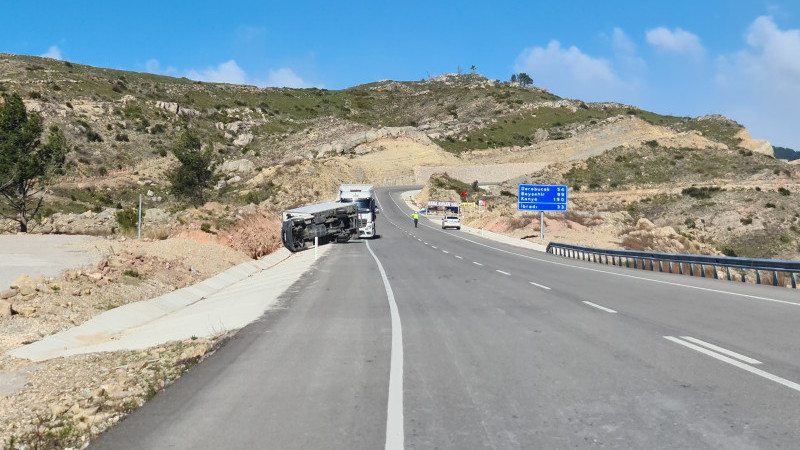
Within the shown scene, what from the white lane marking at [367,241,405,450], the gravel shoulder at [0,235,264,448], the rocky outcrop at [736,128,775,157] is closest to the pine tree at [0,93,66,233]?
the gravel shoulder at [0,235,264,448]

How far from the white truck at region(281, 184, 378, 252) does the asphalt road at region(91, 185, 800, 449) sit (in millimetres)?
21608

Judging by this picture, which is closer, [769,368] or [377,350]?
[769,368]

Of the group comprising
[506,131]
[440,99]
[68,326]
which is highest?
[440,99]

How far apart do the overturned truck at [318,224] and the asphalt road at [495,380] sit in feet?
70.6

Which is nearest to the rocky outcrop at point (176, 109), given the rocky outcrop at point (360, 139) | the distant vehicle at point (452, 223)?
the rocky outcrop at point (360, 139)

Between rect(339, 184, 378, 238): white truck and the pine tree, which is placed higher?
the pine tree

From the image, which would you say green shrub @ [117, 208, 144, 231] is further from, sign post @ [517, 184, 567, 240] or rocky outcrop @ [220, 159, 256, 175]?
rocky outcrop @ [220, 159, 256, 175]

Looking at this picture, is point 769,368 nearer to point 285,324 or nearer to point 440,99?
point 285,324

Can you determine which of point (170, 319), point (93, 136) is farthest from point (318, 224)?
point (93, 136)

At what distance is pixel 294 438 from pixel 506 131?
151386 mm

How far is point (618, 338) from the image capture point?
29.7 feet

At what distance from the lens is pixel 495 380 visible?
6664 mm

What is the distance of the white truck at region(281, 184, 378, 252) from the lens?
3484cm

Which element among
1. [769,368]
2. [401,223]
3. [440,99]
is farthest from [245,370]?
[440,99]
